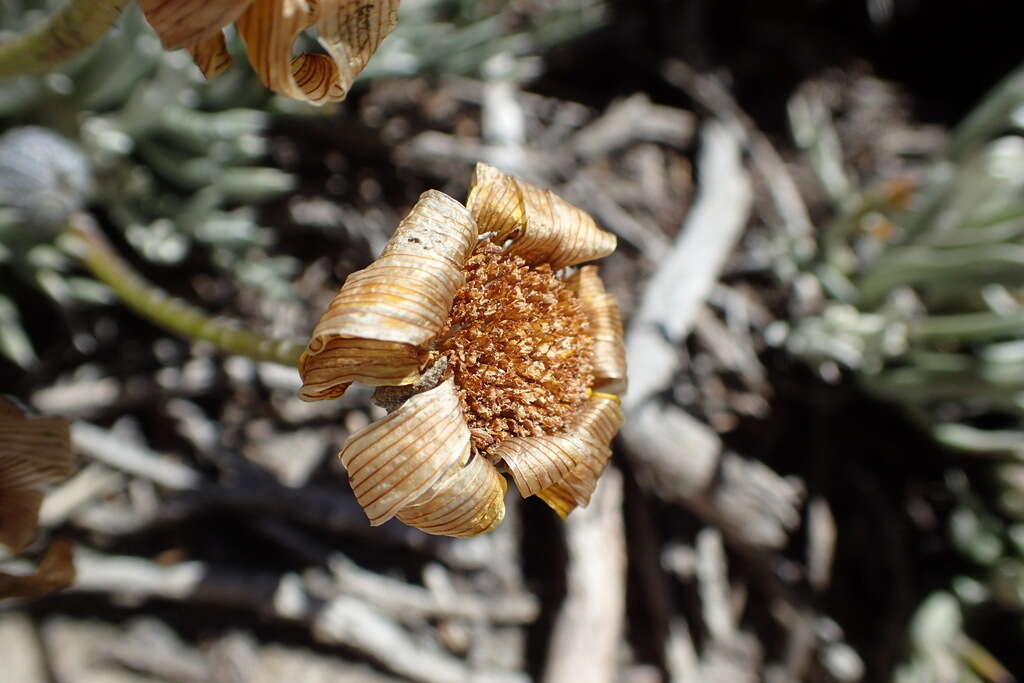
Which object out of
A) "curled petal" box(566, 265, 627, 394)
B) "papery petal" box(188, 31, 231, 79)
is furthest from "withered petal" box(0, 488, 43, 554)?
"curled petal" box(566, 265, 627, 394)

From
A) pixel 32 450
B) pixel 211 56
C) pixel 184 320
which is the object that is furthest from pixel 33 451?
pixel 211 56

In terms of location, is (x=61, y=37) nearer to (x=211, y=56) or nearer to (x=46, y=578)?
(x=211, y=56)

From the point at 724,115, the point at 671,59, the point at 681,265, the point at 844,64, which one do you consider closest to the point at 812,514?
the point at 681,265

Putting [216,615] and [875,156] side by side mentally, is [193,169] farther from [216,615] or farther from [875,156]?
[875,156]

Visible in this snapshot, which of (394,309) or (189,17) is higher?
(189,17)

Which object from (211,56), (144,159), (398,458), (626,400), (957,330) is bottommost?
(626,400)

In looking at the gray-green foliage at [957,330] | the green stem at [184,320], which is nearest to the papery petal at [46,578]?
the green stem at [184,320]
